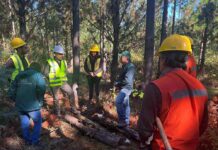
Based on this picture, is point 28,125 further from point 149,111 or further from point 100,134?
point 149,111

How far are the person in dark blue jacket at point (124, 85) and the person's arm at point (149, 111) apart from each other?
17.0 ft

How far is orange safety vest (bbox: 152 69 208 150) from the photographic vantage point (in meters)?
2.80

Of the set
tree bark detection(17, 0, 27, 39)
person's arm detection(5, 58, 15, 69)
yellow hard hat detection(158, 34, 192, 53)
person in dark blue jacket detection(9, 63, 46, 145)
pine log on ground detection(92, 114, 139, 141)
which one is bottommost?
pine log on ground detection(92, 114, 139, 141)

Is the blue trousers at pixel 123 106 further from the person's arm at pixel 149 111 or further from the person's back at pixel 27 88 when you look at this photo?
the person's arm at pixel 149 111

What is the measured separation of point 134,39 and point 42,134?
8.01 m

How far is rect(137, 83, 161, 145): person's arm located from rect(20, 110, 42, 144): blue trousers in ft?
13.7

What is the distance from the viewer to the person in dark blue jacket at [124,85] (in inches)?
320

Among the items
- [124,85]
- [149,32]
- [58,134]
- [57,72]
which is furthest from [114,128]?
[149,32]

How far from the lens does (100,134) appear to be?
24.7 feet

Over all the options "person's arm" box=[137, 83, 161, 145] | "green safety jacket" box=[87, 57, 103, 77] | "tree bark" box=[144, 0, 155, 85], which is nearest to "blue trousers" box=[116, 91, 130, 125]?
"green safety jacket" box=[87, 57, 103, 77]

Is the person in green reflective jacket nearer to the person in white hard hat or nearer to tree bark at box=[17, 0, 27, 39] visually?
the person in white hard hat

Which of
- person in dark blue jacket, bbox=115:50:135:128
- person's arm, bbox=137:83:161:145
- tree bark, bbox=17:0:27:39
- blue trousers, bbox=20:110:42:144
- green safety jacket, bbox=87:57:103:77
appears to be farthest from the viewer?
tree bark, bbox=17:0:27:39

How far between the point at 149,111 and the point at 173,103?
239 millimetres

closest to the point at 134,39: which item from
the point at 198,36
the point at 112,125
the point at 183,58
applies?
the point at 112,125
